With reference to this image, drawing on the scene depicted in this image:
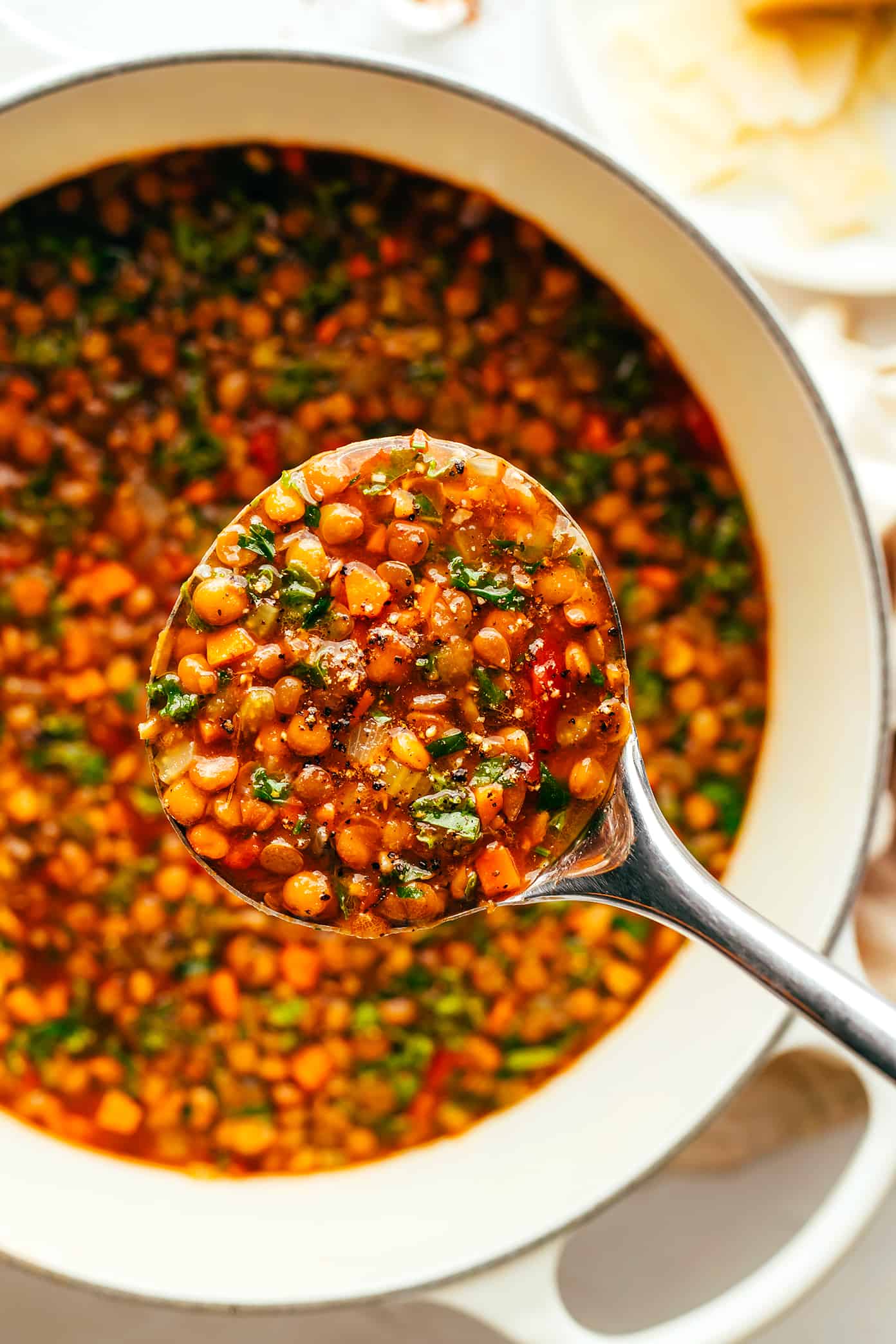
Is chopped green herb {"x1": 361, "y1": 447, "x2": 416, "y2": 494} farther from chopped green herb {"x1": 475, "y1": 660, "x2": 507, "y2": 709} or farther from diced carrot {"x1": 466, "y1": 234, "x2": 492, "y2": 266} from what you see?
diced carrot {"x1": 466, "y1": 234, "x2": 492, "y2": 266}

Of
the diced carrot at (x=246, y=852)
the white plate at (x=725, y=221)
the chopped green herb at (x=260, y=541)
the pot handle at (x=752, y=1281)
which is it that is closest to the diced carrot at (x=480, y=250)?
the white plate at (x=725, y=221)

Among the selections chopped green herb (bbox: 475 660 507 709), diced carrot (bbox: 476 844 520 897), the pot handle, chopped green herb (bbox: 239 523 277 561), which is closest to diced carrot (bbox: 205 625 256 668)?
chopped green herb (bbox: 239 523 277 561)

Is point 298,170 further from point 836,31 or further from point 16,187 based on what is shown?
point 836,31

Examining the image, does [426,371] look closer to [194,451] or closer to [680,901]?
[194,451]

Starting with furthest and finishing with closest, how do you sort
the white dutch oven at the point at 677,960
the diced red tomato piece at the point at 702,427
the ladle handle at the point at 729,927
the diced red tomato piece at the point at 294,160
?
the diced red tomato piece at the point at 702,427 < the diced red tomato piece at the point at 294,160 < the white dutch oven at the point at 677,960 < the ladle handle at the point at 729,927

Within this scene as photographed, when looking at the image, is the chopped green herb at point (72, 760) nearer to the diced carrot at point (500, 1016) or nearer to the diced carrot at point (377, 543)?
the diced carrot at point (500, 1016)

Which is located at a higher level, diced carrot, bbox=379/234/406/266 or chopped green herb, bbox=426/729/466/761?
diced carrot, bbox=379/234/406/266
